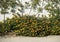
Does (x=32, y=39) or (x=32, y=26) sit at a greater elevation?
(x=32, y=26)

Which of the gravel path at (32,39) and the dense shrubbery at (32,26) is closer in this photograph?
the gravel path at (32,39)

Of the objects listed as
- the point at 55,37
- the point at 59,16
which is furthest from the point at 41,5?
the point at 55,37

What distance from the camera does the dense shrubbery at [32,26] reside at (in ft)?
26.3

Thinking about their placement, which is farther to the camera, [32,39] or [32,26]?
[32,26]

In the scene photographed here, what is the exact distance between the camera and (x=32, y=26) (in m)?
8.08

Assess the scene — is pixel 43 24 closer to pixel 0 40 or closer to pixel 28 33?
pixel 28 33

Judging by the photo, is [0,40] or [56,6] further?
[56,6]

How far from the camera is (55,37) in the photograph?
310 inches

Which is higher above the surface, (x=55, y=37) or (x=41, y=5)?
(x=41, y=5)

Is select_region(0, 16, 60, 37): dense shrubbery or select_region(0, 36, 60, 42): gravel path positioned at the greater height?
select_region(0, 16, 60, 37): dense shrubbery

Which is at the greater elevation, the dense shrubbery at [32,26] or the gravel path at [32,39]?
the dense shrubbery at [32,26]

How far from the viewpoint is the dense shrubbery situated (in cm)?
802

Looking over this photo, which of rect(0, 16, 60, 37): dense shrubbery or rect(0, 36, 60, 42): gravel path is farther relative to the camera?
rect(0, 16, 60, 37): dense shrubbery

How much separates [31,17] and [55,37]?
1.11 meters
